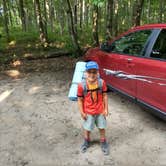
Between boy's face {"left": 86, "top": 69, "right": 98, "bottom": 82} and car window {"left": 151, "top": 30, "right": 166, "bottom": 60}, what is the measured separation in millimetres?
1460

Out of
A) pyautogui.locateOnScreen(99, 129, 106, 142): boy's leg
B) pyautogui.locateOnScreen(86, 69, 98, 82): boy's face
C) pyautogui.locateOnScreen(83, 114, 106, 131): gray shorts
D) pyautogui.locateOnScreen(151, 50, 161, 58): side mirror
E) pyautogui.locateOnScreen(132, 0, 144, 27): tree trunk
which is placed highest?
pyautogui.locateOnScreen(132, 0, 144, 27): tree trunk

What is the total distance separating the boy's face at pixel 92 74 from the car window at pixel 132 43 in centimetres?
167

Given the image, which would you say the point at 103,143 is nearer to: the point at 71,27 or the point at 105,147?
the point at 105,147

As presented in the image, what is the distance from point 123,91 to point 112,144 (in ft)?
5.22

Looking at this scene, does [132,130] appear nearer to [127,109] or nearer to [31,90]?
[127,109]

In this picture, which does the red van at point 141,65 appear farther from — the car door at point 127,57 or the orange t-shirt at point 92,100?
Answer: the orange t-shirt at point 92,100

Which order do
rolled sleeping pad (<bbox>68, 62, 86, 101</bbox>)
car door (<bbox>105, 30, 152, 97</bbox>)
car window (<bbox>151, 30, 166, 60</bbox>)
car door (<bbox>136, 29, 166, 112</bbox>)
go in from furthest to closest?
car door (<bbox>105, 30, 152, 97</bbox>), rolled sleeping pad (<bbox>68, 62, 86, 101</bbox>), car window (<bbox>151, 30, 166, 60</bbox>), car door (<bbox>136, 29, 166, 112</bbox>)

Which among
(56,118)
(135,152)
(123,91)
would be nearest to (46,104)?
(56,118)

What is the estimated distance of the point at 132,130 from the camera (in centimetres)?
511

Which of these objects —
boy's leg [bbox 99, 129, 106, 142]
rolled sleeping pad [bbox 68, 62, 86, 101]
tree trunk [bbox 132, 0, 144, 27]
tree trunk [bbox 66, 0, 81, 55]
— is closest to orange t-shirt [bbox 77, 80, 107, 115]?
boy's leg [bbox 99, 129, 106, 142]

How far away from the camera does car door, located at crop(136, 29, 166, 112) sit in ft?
15.0

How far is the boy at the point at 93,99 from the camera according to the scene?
402 cm

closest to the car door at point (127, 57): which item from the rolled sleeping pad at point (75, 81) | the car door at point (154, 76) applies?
the car door at point (154, 76)

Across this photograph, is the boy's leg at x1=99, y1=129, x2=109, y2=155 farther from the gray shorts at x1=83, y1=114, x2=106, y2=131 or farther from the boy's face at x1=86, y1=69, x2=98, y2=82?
the boy's face at x1=86, y1=69, x2=98, y2=82
